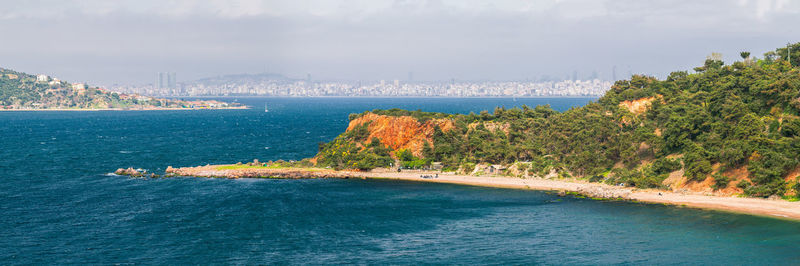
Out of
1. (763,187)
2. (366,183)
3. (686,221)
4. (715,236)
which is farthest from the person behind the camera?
(366,183)

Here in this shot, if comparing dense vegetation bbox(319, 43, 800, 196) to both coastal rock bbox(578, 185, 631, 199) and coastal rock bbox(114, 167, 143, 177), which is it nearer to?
coastal rock bbox(578, 185, 631, 199)

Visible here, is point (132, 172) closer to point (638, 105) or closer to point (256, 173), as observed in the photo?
point (256, 173)

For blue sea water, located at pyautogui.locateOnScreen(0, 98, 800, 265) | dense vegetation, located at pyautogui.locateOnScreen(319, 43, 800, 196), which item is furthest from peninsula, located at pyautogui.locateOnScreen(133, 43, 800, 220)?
blue sea water, located at pyautogui.locateOnScreen(0, 98, 800, 265)

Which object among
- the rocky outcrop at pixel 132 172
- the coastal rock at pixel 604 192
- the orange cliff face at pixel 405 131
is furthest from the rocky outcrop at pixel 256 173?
the coastal rock at pixel 604 192

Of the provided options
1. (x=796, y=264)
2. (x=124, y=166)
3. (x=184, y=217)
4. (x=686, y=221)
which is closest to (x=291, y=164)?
(x=124, y=166)

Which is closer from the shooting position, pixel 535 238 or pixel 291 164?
pixel 535 238

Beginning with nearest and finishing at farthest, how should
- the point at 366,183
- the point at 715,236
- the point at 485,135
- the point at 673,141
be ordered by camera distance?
the point at 715,236, the point at 673,141, the point at 366,183, the point at 485,135

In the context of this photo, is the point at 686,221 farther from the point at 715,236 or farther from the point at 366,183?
the point at 366,183
